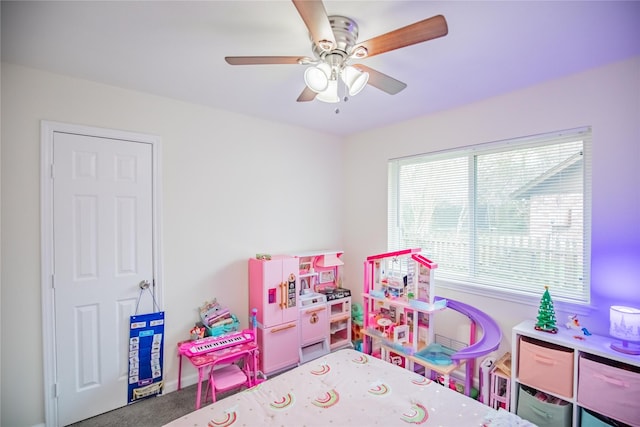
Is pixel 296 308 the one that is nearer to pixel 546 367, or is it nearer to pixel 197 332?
pixel 197 332

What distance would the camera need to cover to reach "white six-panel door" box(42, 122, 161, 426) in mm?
2152

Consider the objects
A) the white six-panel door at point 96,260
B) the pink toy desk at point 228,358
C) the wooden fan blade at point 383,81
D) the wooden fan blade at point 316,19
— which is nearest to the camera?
the wooden fan blade at point 316,19

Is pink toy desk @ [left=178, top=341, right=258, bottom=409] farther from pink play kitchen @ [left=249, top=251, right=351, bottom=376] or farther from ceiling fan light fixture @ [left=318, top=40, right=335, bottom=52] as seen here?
ceiling fan light fixture @ [left=318, top=40, right=335, bottom=52]

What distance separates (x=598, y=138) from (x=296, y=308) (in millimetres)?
2861

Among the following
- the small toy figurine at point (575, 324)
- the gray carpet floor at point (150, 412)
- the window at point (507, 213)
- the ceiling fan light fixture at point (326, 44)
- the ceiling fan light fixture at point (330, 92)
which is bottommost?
the gray carpet floor at point (150, 412)

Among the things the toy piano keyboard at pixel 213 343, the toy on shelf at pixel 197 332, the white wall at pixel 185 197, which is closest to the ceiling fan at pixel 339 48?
the white wall at pixel 185 197

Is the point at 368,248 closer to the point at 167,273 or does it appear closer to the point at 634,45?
the point at 167,273

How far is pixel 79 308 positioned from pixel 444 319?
315 cm

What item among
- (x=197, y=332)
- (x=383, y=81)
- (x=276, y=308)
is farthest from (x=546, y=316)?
(x=197, y=332)

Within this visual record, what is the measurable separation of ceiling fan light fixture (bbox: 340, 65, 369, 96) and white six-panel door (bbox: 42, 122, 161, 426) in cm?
187

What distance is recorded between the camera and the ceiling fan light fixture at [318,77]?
4.86 feet

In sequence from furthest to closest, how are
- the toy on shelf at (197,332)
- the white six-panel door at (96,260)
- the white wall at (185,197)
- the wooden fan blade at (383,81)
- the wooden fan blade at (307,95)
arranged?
the toy on shelf at (197,332) → the white six-panel door at (96,260) → the white wall at (185,197) → the wooden fan blade at (307,95) → the wooden fan blade at (383,81)

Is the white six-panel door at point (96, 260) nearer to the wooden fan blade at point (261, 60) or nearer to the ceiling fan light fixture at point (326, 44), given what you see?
the wooden fan blade at point (261, 60)

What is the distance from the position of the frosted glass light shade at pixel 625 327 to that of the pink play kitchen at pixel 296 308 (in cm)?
226
